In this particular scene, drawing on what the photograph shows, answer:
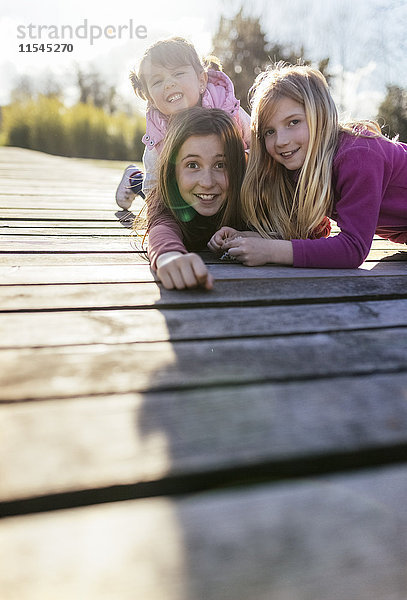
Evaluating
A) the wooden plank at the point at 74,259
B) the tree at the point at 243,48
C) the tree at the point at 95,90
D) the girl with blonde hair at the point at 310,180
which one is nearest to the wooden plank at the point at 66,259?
the wooden plank at the point at 74,259

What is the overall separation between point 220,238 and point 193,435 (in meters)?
1.35

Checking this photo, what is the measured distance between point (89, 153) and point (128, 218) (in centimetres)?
1356

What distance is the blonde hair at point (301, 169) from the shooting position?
189cm

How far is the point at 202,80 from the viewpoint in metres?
2.84

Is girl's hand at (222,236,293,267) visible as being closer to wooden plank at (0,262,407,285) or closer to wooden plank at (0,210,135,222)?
wooden plank at (0,262,407,285)

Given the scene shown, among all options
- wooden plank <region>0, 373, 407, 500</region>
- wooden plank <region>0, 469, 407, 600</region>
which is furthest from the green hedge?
wooden plank <region>0, 469, 407, 600</region>

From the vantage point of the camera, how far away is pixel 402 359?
3.31ft

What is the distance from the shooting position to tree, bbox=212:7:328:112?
16000 mm

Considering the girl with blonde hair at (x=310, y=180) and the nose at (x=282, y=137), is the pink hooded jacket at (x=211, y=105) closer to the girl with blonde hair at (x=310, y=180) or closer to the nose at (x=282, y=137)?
the girl with blonde hair at (x=310, y=180)

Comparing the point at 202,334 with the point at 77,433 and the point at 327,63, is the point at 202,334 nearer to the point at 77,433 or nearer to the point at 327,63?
the point at 77,433

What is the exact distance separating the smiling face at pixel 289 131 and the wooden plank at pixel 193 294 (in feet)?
2.05

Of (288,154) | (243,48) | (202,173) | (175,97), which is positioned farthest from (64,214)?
(243,48)

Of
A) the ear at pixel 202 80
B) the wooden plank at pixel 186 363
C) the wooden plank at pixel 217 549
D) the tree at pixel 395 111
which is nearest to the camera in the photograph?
the wooden plank at pixel 217 549

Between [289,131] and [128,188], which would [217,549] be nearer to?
[289,131]
